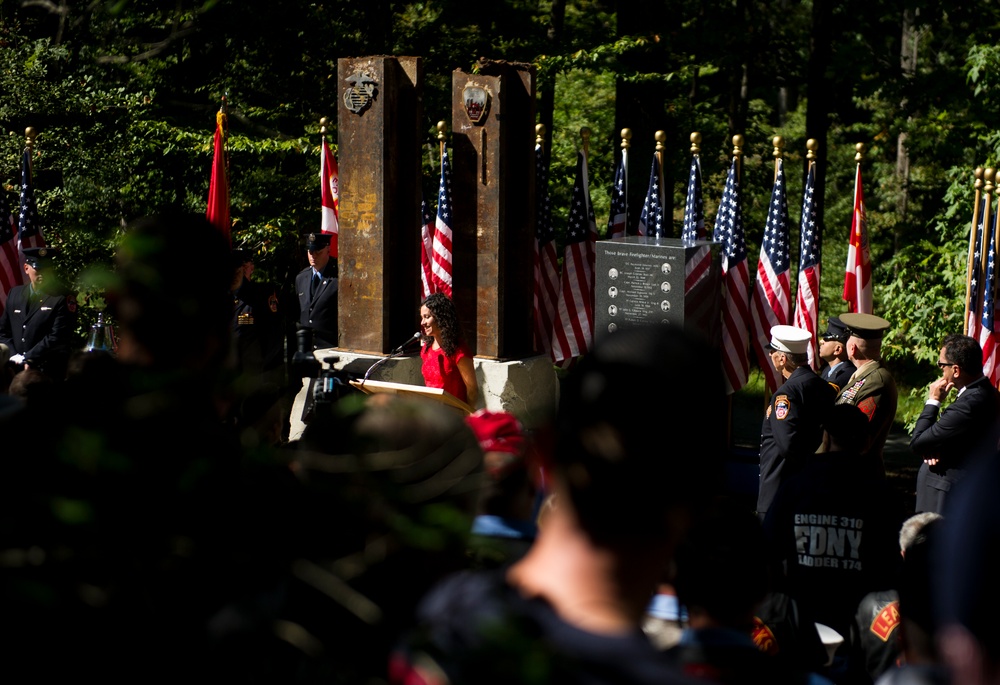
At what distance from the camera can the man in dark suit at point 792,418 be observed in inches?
268

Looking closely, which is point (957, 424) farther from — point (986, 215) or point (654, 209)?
point (654, 209)

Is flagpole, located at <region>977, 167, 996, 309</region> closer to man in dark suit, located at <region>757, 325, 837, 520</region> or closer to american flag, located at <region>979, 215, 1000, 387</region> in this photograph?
american flag, located at <region>979, 215, 1000, 387</region>

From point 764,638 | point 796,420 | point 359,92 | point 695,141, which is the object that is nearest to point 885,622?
point 764,638

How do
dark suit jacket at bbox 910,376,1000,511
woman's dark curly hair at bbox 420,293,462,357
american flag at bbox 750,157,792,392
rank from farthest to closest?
1. american flag at bbox 750,157,792,392
2. woman's dark curly hair at bbox 420,293,462,357
3. dark suit jacket at bbox 910,376,1000,511

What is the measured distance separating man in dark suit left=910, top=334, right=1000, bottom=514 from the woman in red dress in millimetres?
3059

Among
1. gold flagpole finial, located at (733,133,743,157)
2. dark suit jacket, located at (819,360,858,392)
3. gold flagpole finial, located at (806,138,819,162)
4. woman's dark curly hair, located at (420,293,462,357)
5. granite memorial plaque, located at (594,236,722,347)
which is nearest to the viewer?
woman's dark curly hair, located at (420,293,462,357)

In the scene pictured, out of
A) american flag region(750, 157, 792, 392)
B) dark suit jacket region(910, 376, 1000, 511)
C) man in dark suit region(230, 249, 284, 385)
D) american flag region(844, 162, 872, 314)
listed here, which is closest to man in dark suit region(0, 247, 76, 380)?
man in dark suit region(230, 249, 284, 385)

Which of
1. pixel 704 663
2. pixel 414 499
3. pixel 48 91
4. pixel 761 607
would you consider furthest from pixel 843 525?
pixel 48 91

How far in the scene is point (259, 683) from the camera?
1436mm

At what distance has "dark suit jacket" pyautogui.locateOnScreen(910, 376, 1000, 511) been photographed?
6723 millimetres

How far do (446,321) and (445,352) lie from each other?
0.77 feet

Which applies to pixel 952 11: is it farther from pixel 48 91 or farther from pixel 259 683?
pixel 259 683

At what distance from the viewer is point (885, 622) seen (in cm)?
393

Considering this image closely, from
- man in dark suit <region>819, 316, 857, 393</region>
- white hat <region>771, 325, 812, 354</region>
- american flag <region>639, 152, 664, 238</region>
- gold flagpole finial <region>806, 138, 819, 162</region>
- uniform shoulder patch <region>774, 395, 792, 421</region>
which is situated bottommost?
uniform shoulder patch <region>774, 395, 792, 421</region>
